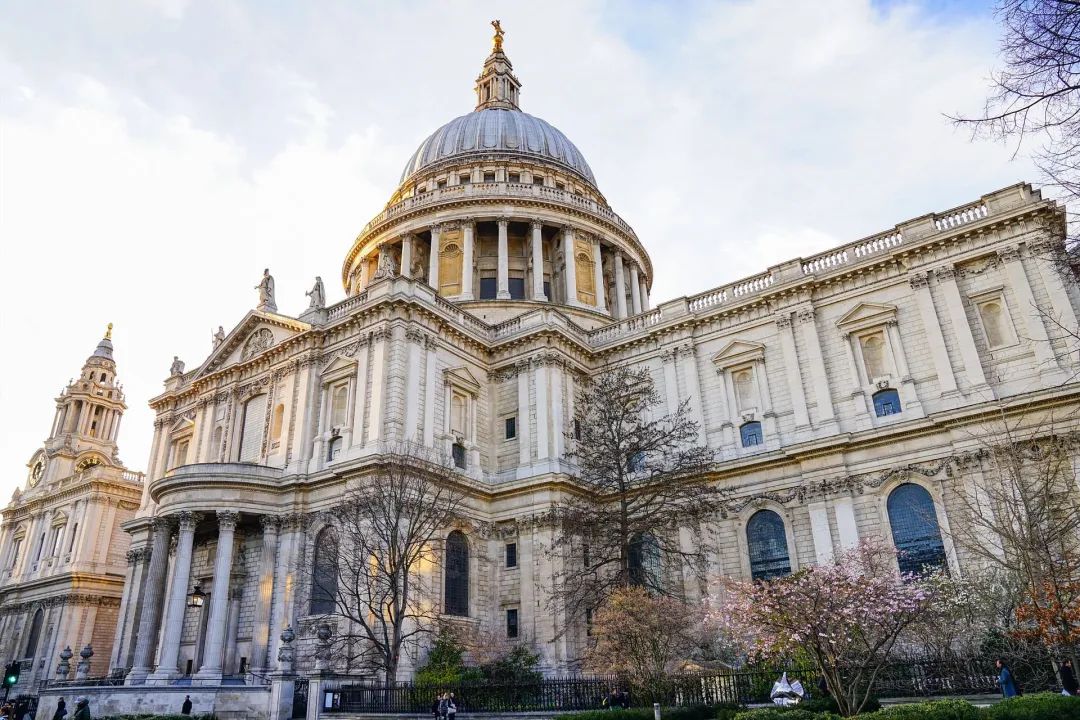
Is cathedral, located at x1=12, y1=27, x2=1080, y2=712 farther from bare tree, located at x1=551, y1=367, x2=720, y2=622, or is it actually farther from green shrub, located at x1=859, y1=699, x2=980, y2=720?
green shrub, located at x1=859, y1=699, x2=980, y2=720

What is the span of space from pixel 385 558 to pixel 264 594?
6.73 meters

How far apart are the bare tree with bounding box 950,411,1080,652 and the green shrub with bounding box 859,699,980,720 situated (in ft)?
17.2

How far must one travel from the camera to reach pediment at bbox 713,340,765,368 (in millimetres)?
33112

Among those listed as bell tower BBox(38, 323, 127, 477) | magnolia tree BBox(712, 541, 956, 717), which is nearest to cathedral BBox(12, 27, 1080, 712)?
magnolia tree BBox(712, 541, 956, 717)

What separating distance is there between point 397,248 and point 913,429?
34881mm

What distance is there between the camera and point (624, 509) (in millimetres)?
26922

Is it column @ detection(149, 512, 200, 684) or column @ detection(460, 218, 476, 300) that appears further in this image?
column @ detection(460, 218, 476, 300)

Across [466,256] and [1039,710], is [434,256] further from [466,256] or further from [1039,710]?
[1039,710]

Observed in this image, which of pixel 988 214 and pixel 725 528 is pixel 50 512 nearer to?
pixel 725 528

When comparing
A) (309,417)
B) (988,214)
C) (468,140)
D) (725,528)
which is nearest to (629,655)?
(725,528)

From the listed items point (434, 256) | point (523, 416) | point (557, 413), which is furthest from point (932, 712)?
point (434, 256)

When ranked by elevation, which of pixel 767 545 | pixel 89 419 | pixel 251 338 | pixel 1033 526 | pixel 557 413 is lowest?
pixel 1033 526

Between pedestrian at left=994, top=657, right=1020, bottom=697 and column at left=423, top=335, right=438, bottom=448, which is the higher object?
column at left=423, top=335, right=438, bottom=448

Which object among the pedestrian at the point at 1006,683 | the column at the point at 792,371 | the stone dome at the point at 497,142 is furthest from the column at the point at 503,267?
the pedestrian at the point at 1006,683
